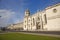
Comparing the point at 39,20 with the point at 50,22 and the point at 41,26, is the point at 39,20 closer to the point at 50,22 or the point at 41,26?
the point at 41,26

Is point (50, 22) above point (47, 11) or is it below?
below

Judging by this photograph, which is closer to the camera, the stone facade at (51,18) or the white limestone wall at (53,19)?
the white limestone wall at (53,19)

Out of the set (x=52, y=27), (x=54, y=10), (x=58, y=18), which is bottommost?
(x=52, y=27)

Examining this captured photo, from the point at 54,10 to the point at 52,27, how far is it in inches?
233

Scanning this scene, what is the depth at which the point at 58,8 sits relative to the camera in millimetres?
35938

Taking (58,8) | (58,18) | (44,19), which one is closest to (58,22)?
(58,18)

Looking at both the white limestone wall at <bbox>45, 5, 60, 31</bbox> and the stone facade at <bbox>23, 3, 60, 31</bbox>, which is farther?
the stone facade at <bbox>23, 3, 60, 31</bbox>

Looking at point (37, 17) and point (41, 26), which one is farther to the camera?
point (37, 17)

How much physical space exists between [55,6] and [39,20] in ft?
38.2

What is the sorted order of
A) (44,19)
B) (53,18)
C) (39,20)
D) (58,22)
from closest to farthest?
(58,22) < (53,18) < (44,19) < (39,20)

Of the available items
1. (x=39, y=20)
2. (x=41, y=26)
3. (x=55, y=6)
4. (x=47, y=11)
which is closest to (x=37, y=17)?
(x=39, y=20)

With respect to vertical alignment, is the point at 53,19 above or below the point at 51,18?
below

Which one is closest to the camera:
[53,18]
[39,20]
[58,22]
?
[58,22]

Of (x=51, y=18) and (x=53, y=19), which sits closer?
(x=53, y=19)
